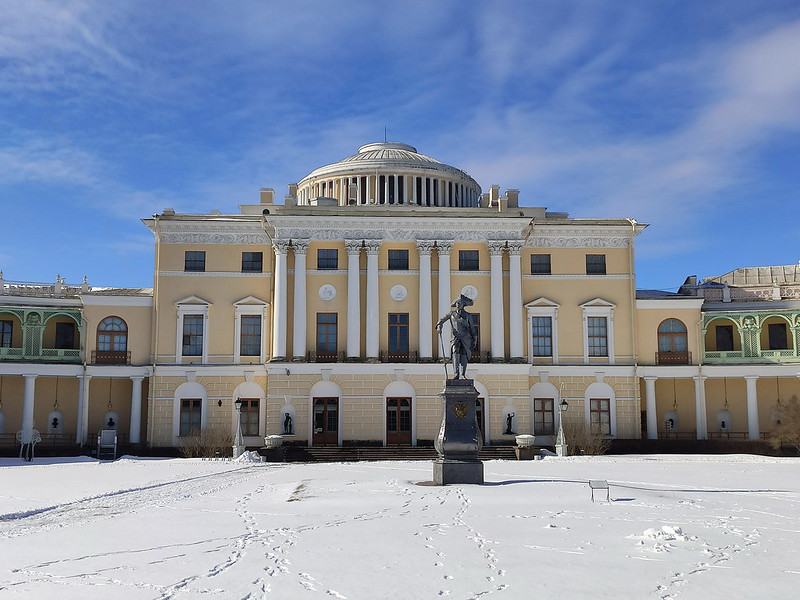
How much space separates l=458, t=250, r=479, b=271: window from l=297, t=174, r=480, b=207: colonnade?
598 centimetres

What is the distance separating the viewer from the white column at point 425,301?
45.0 metres

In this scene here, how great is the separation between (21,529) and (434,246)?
30.7 meters

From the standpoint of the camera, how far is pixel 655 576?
12.9 meters

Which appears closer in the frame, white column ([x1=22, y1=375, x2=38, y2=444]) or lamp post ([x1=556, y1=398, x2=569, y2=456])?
lamp post ([x1=556, y1=398, x2=569, y2=456])

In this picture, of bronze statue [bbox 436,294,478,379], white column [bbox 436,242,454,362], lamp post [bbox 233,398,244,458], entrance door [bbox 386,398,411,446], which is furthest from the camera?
white column [bbox 436,242,454,362]

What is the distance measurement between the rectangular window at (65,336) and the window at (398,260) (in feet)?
59.0

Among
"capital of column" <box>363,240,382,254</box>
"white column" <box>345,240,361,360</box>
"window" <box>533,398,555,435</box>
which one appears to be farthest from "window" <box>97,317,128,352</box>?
"window" <box>533,398,555,435</box>

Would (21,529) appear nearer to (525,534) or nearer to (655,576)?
(525,534)

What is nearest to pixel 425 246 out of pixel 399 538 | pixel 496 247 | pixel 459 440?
pixel 496 247

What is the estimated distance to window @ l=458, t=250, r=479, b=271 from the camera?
152 feet

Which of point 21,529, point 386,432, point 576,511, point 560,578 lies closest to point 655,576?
point 560,578

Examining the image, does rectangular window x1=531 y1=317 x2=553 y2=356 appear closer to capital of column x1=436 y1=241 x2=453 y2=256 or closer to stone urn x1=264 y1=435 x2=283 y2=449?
capital of column x1=436 y1=241 x2=453 y2=256

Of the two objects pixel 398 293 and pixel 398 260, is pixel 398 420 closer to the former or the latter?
pixel 398 293

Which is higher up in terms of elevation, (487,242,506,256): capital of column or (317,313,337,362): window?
(487,242,506,256): capital of column
